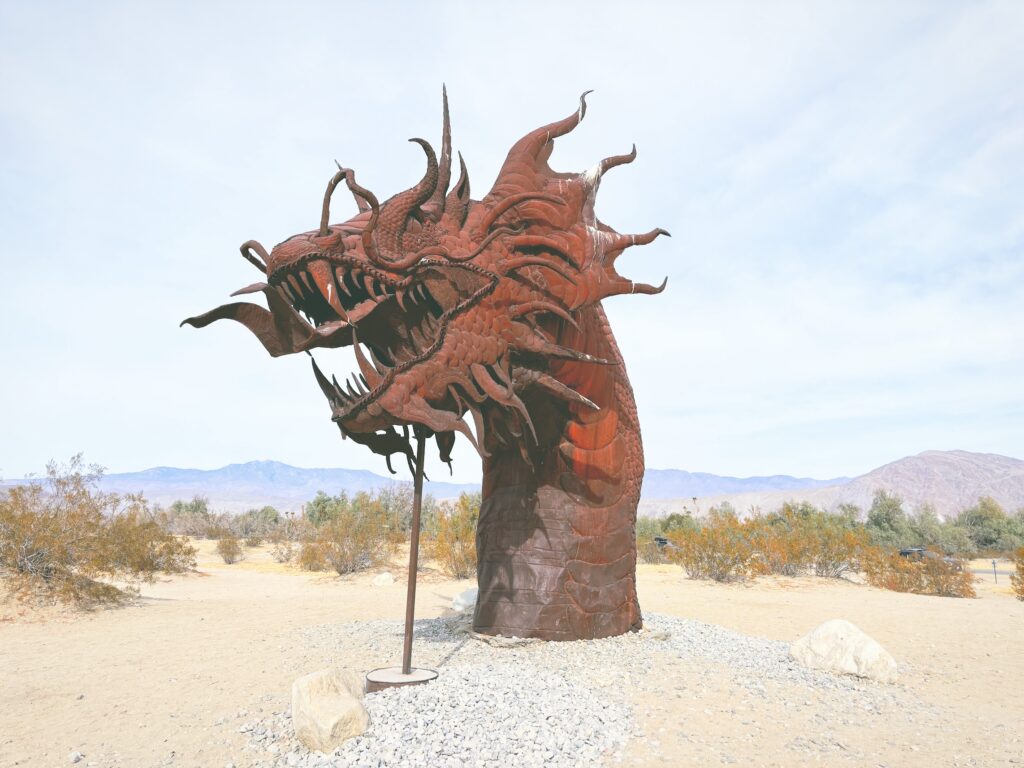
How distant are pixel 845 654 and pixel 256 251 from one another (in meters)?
6.30

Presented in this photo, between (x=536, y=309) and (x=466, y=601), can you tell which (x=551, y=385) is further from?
(x=466, y=601)

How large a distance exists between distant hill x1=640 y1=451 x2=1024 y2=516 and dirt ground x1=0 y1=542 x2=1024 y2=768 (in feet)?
322

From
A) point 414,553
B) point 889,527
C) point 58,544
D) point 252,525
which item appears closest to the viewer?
point 414,553

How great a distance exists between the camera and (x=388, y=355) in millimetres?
5477

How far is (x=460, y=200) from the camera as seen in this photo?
570 centimetres

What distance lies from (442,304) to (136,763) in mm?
3630

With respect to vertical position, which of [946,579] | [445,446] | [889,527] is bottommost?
[946,579]

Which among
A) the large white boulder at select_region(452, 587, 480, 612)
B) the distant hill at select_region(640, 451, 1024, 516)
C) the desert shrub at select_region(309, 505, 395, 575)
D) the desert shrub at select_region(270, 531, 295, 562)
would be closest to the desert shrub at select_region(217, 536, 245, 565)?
the desert shrub at select_region(270, 531, 295, 562)

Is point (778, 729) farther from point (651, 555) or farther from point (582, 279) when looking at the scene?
Result: point (651, 555)

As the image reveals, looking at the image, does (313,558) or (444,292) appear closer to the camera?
(444,292)

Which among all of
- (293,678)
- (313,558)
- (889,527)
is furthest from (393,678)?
(889,527)

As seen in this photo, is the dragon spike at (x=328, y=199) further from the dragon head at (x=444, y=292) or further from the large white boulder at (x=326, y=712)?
the large white boulder at (x=326, y=712)

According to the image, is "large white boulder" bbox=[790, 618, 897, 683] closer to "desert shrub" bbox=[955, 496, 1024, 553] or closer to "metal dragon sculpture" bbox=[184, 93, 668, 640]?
"metal dragon sculpture" bbox=[184, 93, 668, 640]

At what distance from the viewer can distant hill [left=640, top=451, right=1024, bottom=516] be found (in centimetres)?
11119
